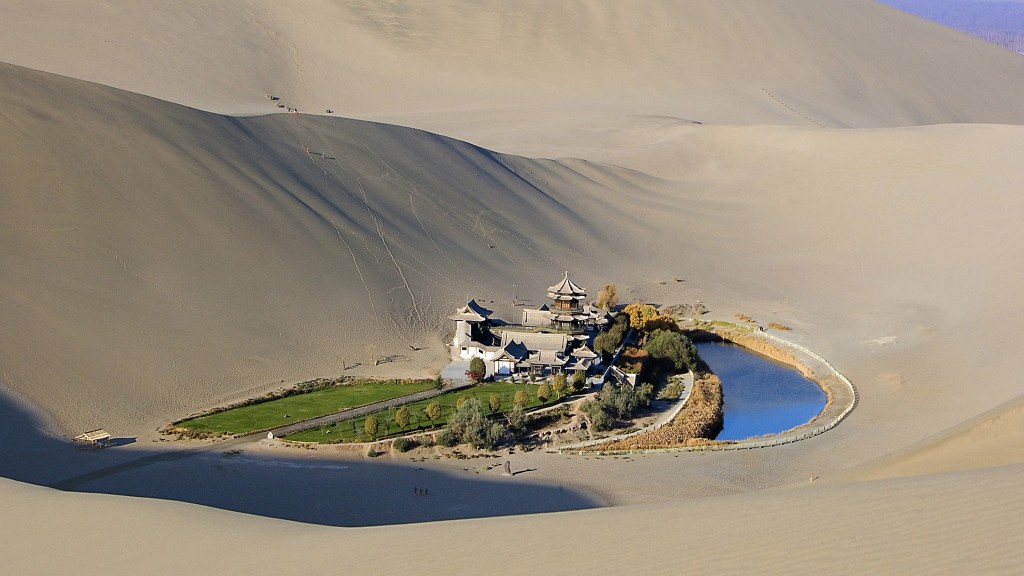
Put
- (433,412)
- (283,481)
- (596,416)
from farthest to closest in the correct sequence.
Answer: (596,416), (433,412), (283,481)

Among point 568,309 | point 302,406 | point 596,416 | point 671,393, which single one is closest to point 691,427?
point 596,416

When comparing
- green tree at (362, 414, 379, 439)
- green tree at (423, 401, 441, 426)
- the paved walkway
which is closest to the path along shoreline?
the paved walkway

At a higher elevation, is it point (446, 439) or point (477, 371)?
point (477, 371)

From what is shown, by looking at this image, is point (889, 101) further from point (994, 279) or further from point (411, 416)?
point (411, 416)

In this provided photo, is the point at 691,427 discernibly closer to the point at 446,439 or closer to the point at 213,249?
→ the point at 446,439

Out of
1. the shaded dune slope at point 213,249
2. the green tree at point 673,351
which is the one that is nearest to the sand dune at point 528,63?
the shaded dune slope at point 213,249
